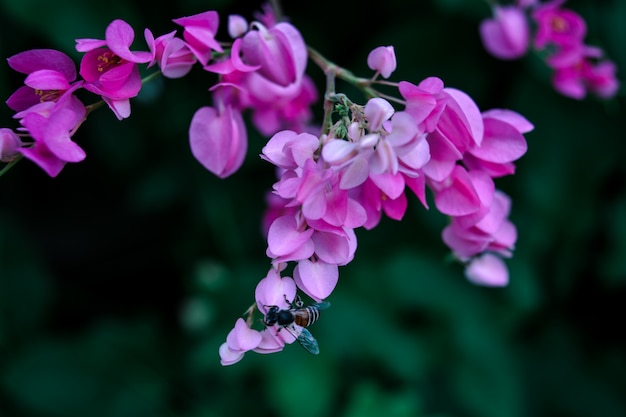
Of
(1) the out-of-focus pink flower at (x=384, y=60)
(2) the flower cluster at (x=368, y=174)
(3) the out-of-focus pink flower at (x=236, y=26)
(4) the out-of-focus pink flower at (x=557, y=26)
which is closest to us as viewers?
(2) the flower cluster at (x=368, y=174)

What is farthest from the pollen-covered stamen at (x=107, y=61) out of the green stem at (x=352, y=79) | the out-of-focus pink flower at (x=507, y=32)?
the out-of-focus pink flower at (x=507, y=32)

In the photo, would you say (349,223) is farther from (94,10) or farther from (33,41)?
(33,41)

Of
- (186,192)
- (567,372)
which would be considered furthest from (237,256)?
(567,372)

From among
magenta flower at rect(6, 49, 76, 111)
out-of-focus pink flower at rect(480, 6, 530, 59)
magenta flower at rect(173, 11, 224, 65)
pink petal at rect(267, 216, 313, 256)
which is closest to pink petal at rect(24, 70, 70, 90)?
magenta flower at rect(6, 49, 76, 111)

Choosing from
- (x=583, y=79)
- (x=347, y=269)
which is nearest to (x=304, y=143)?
(x=583, y=79)

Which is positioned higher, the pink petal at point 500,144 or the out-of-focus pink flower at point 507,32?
the pink petal at point 500,144

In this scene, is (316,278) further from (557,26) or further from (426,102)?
(557,26)

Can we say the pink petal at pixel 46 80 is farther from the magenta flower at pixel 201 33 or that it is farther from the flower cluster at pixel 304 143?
the magenta flower at pixel 201 33
